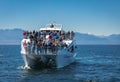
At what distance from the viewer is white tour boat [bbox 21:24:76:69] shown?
5069cm

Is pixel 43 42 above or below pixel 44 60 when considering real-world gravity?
above

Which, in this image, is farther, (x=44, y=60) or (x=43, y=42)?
(x=44, y=60)

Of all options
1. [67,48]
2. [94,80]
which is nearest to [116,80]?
[94,80]

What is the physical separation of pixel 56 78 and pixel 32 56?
784 cm

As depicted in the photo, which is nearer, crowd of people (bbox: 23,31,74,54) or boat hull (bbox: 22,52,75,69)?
crowd of people (bbox: 23,31,74,54)

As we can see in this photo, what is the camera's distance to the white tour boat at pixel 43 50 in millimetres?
50688

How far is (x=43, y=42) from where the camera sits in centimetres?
5191

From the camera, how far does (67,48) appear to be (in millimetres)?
57062

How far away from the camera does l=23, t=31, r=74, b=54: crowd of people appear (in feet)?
167

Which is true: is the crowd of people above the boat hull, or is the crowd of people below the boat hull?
above

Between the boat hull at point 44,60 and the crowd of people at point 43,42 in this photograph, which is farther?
the boat hull at point 44,60

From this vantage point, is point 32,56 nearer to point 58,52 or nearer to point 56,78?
A: point 58,52

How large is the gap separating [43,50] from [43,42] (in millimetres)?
1320

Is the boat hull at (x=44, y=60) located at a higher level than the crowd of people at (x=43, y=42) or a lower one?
lower
